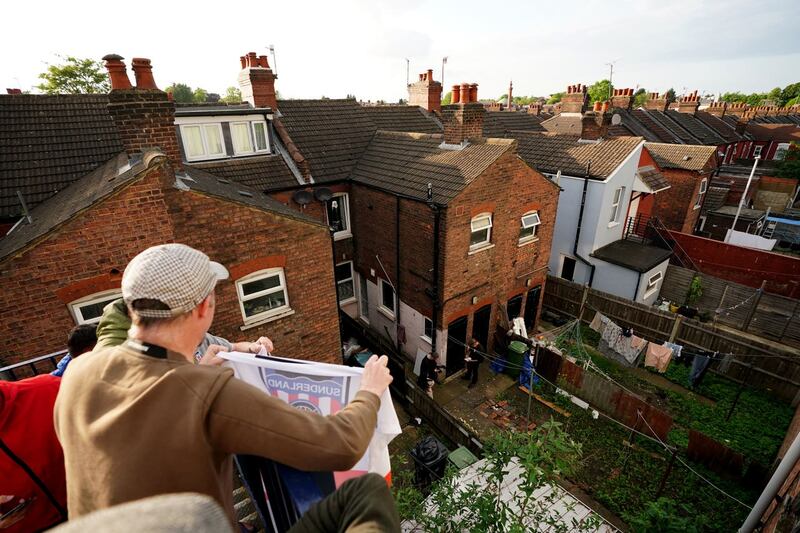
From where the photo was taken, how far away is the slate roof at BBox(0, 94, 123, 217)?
878 cm

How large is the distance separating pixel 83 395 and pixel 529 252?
12969mm

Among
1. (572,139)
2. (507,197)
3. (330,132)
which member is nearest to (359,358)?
(507,197)

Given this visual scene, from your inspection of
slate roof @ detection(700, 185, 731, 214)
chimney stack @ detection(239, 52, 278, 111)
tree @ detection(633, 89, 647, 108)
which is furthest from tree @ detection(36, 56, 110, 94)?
tree @ detection(633, 89, 647, 108)

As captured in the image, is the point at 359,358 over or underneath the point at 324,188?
underneath

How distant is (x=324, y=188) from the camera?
12289mm

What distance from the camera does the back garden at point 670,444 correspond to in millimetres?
8039

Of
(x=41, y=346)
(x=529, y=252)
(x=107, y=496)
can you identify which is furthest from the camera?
(x=529, y=252)

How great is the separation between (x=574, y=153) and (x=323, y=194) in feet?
36.5


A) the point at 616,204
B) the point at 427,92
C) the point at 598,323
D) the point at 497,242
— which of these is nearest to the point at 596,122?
the point at 616,204

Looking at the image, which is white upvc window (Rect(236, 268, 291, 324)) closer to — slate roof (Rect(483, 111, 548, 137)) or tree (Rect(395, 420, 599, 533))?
tree (Rect(395, 420, 599, 533))

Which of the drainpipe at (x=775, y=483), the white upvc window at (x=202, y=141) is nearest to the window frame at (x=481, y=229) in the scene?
the drainpipe at (x=775, y=483)

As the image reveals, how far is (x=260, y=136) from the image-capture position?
491 inches

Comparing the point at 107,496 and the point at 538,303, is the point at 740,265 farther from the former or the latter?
the point at 107,496

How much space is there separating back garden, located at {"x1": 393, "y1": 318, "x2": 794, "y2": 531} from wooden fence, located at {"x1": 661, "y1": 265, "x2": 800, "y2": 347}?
3.80 metres
